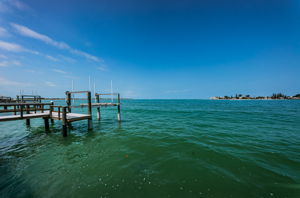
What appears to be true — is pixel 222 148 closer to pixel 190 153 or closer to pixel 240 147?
pixel 240 147

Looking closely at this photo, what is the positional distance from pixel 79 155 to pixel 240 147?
8.48 meters

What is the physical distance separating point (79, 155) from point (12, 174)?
2062mm

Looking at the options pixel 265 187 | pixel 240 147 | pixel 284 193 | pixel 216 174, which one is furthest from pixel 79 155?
pixel 240 147

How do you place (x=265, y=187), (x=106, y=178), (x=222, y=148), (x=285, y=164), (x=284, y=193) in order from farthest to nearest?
(x=222, y=148) < (x=285, y=164) < (x=106, y=178) < (x=265, y=187) < (x=284, y=193)

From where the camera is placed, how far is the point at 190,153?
5.30 metres

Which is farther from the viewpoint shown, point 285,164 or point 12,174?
point 285,164

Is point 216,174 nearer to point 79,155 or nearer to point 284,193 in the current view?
point 284,193

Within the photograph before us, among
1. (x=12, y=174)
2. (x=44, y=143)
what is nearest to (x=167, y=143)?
(x=12, y=174)

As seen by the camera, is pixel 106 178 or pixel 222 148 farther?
pixel 222 148

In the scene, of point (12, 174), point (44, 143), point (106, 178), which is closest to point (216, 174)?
point (106, 178)

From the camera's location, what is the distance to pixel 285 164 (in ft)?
14.2

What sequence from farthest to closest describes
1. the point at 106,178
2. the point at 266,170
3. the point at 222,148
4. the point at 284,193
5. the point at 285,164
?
the point at 222,148 → the point at 285,164 → the point at 266,170 → the point at 106,178 → the point at 284,193

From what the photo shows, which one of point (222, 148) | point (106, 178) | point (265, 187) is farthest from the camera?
point (222, 148)

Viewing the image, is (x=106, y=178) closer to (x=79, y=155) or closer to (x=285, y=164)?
(x=79, y=155)
